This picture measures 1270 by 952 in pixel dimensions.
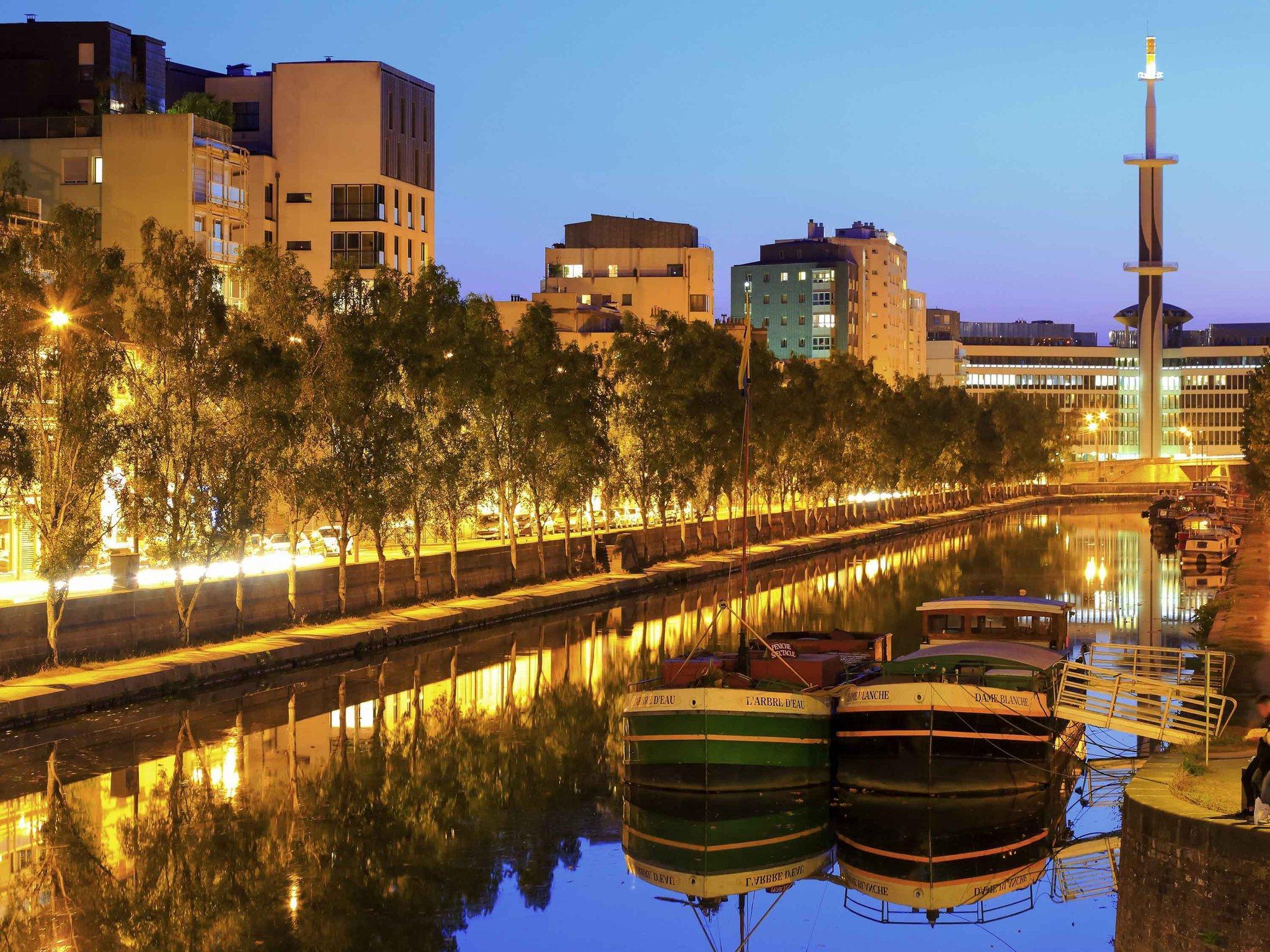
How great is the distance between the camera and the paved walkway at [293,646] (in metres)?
35.5

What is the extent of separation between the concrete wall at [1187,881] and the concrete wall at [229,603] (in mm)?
26939

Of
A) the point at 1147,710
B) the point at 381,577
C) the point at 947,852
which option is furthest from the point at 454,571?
the point at 947,852

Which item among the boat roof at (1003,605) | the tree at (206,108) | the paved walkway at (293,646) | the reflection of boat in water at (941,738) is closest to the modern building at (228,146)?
the tree at (206,108)

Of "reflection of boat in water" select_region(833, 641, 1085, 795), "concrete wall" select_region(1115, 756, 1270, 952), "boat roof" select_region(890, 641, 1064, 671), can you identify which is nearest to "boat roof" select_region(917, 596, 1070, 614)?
"boat roof" select_region(890, 641, 1064, 671)

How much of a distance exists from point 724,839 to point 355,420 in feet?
93.4

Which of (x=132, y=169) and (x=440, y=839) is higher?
(x=132, y=169)

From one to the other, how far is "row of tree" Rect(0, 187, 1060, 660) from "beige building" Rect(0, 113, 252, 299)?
54.9 feet

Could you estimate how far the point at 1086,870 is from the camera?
24672 mm

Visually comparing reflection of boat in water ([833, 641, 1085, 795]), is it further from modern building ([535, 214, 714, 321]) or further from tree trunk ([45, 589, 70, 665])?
modern building ([535, 214, 714, 321])

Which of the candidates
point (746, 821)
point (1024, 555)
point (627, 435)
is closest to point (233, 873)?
point (746, 821)

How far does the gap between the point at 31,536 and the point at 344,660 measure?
884 cm

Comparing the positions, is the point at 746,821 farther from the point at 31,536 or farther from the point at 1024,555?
the point at 1024,555

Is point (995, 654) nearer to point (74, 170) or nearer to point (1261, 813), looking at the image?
point (1261, 813)

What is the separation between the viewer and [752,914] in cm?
2292
